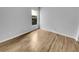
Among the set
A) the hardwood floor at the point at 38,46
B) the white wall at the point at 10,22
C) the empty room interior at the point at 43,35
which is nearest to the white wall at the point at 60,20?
the empty room interior at the point at 43,35

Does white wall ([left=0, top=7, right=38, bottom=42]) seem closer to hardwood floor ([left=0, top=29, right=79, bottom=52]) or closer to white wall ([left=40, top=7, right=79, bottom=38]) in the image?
hardwood floor ([left=0, top=29, right=79, bottom=52])

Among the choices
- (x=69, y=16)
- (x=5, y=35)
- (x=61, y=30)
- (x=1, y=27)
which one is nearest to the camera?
(x=1, y=27)

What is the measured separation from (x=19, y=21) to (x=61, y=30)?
2237mm

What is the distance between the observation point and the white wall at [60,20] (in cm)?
341

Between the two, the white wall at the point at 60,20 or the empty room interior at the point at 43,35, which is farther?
the white wall at the point at 60,20

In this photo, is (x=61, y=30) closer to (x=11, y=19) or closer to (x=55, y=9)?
(x=55, y=9)

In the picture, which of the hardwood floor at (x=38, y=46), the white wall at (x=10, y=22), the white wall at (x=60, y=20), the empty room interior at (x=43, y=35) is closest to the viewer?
the hardwood floor at (x=38, y=46)

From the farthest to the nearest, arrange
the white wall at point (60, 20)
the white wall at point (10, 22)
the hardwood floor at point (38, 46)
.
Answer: the white wall at point (60, 20) → the white wall at point (10, 22) → the hardwood floor at point (38, 46)

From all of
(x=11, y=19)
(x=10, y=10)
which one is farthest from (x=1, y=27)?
(x=10, y=10)

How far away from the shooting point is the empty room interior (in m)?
2.43

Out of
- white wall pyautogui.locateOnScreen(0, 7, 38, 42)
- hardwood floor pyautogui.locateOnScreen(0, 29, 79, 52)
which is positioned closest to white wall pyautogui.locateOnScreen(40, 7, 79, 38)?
hardwood floor pyautogui.locateOnScreen(0, 29, 79, 52)

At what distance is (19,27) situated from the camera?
11.9 feet

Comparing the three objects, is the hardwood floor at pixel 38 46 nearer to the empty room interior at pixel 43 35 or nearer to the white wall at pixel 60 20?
the empty room interior at pixel 43 35

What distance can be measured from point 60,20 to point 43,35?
123 centimetres
